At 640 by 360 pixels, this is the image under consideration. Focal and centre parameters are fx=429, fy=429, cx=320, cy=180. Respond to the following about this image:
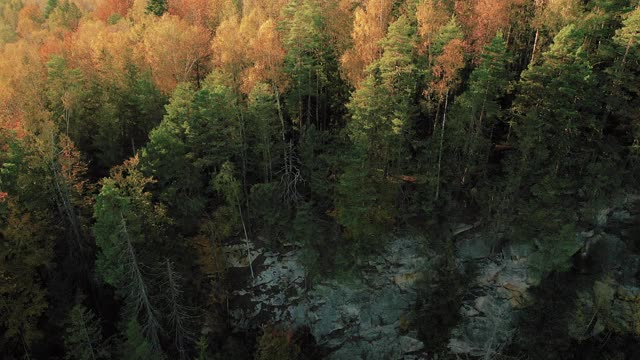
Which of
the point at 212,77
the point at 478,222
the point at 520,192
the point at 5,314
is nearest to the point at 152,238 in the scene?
the point at 5,314

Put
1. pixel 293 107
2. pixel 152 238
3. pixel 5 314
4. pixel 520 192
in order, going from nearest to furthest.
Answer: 1. pixel 5 314
2. pixel 152 238
3. pixel 520 192
4. pixel 293 107

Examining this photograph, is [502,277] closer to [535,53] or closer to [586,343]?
[586,343]

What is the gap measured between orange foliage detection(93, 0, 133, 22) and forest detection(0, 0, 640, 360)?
32492 millimetres

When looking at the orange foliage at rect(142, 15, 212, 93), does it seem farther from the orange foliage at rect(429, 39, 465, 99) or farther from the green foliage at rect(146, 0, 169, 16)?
the orange foliage at rect(429, 39, 465, 99)

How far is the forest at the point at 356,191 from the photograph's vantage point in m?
29.2

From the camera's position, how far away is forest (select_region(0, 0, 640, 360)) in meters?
29.2

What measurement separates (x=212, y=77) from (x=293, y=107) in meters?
7.24

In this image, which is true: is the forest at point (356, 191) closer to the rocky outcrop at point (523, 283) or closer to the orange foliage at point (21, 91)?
the rocky outcrop at point (523, 283)

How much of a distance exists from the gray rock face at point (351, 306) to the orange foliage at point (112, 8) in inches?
2038

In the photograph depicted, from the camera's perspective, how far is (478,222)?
1326 inches

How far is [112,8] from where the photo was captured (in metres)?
66.2

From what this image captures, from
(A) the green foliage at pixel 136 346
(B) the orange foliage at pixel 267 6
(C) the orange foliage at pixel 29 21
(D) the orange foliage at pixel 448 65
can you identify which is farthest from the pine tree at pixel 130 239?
(C) the orange foliage at pixel 29 21

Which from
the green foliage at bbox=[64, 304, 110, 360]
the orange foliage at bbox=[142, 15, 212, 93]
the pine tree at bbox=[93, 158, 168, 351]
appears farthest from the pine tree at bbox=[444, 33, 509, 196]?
the green foliage at bbox=[64, 304, 110, 360]

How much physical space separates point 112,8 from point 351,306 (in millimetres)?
59702
